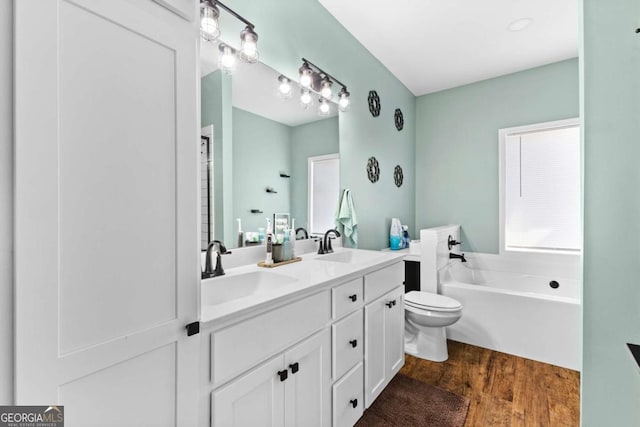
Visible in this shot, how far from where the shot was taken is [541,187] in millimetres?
2879

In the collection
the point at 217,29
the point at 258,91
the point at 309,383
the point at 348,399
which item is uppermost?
the point at 217,29

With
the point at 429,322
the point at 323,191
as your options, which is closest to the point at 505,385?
the point at 429,322

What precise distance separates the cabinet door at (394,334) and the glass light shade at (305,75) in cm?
150

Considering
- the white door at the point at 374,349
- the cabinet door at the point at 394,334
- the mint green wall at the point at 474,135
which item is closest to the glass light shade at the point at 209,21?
the white door at the point at 374,349

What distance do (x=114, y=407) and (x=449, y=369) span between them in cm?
221

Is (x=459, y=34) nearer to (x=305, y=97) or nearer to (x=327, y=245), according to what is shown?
(x=305, y=97)

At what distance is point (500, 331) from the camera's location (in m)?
2.38

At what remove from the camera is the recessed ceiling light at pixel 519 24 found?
2.15m

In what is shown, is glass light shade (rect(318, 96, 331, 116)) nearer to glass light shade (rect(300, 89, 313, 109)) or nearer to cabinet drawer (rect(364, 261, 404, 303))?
glass light shade (rect(300, 89, 313, 109))

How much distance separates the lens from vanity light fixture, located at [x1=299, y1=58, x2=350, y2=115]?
6.11 ft

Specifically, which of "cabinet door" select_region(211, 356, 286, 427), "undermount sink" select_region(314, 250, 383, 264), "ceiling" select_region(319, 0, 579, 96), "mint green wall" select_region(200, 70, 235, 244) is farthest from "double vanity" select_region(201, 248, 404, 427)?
"ceiling" select_region(319, 0, 579, 96)

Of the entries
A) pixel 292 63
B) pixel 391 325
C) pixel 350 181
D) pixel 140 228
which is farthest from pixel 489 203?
pixel 140 228

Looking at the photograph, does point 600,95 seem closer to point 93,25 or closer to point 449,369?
point 93,25

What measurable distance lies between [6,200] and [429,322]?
2330mm
